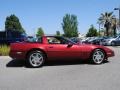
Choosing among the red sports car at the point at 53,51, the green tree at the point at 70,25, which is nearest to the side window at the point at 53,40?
the red sports car at the point at 53,51

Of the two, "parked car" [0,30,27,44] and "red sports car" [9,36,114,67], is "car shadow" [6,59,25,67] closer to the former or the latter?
"red sports car" [9,36,114,67]

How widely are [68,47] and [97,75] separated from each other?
2.65 m

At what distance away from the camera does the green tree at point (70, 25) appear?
332ft

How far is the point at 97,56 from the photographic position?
40.9 feet

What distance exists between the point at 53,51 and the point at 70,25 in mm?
91480

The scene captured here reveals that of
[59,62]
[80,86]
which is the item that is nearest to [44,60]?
[59,62]

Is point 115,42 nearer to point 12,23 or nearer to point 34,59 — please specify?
point 34,59

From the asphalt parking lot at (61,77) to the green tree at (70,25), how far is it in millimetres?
88660

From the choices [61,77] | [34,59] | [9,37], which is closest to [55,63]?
[34,59]

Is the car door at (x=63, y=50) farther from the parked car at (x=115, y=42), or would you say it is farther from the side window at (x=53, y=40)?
the parked car at (x=115, y=42)

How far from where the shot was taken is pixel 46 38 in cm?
1216

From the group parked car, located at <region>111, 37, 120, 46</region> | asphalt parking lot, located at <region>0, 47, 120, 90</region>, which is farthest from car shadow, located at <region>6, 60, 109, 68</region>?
parked car, located at <region>111, 37, 120, 46</region>

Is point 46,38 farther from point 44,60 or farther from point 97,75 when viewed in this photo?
point 97,75

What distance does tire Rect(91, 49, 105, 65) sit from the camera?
12422mm
